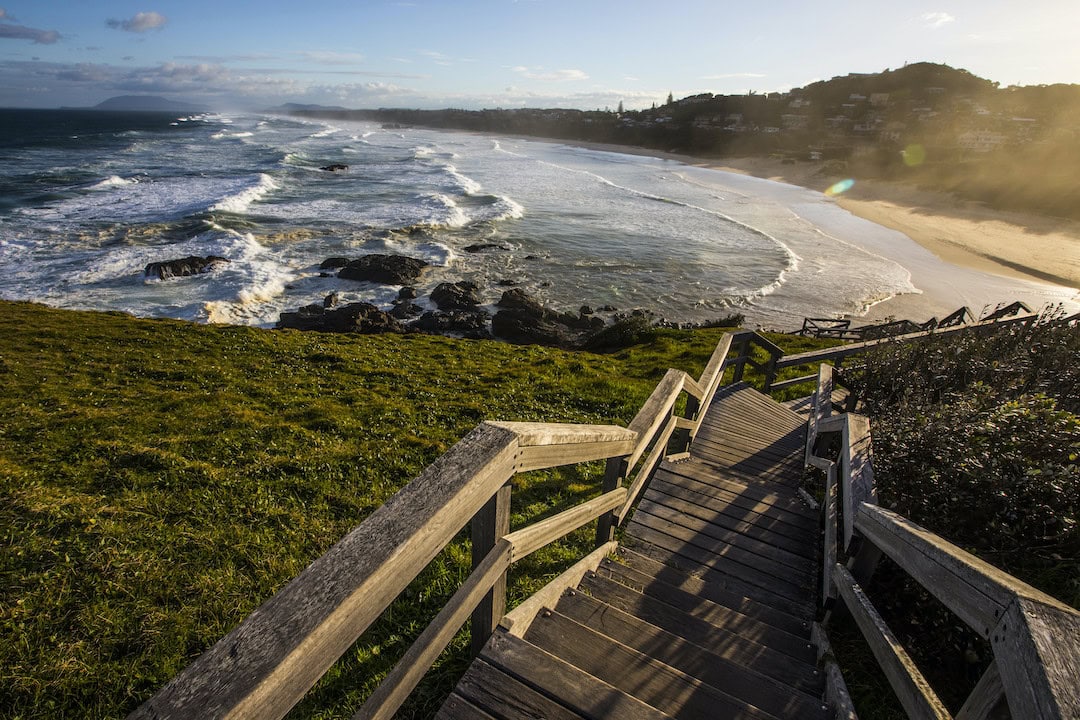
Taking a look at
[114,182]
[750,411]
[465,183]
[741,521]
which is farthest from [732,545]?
[114,182]

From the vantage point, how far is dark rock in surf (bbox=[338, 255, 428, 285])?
27.5 m

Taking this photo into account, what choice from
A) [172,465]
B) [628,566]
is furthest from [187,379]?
[628,566]

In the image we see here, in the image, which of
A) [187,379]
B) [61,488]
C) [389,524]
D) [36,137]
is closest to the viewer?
[389,524]

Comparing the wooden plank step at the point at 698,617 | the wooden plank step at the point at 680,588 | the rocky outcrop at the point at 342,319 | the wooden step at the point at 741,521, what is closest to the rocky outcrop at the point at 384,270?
the rocky outcrop at the point at 342,319

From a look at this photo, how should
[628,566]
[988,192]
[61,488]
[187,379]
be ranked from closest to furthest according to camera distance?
A: [628,566], [61,488], [187,379], [988,192]

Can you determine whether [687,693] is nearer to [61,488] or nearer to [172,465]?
[172,465]

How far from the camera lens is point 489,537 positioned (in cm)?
246

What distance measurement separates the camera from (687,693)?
9.52 feet

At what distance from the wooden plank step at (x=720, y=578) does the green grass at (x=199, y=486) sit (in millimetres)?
690

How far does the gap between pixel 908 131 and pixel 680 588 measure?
→ 142658 mm

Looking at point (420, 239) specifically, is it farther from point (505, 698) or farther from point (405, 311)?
point (505, 698)

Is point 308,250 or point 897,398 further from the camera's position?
point 308,250

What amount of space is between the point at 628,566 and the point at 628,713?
7.42ft

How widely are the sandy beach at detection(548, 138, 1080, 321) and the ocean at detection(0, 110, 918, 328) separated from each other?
6.94 ft
